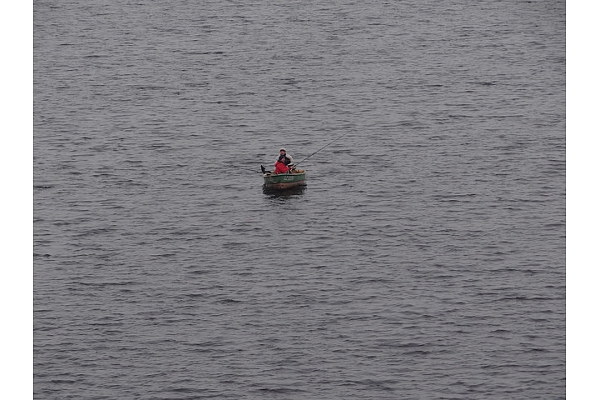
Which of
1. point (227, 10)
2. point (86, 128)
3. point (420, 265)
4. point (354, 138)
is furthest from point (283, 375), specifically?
point (227, 10)

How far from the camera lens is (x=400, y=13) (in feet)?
451

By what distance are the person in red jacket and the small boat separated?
25 centimetres

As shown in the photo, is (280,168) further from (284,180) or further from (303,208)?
(303,208)

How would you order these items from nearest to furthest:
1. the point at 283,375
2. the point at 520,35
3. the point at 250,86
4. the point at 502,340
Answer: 1. the point at 283,375
2. the point at 502,340
3. the point at 250,86
4. the point at 520,35

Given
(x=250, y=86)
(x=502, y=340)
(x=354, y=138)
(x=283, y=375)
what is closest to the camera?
(x=283, y=375)

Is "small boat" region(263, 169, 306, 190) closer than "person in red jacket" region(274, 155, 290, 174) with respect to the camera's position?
No

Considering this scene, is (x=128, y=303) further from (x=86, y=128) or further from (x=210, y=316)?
(x=86, y=128)

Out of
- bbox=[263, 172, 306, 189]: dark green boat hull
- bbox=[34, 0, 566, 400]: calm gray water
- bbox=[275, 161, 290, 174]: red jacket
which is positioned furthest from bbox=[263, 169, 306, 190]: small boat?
bbox=[34, 0, 566, 400]: calm gray water

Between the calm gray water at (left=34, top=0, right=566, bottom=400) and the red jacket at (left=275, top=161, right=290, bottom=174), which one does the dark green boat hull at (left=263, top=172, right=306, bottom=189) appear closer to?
the red jacket at (left=275, top=161, right=290, bottom=174)

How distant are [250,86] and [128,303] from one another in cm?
5783

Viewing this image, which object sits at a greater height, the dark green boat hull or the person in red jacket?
the person in red jacket

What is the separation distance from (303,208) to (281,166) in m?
3.51

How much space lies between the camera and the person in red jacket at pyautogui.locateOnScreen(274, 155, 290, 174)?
2835 inches

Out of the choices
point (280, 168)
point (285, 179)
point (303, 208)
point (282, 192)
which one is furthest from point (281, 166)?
point (303, 208)
